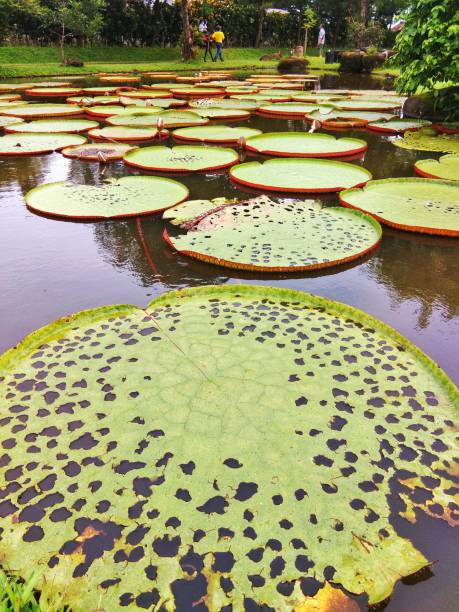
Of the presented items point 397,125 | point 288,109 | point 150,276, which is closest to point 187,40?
point 288,109

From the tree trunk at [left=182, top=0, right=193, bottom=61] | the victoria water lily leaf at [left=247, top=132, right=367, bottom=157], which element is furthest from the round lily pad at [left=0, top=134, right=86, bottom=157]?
the tree trunk at [left=182, top=0, right=193, bottom=61]

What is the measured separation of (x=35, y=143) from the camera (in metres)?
7.36

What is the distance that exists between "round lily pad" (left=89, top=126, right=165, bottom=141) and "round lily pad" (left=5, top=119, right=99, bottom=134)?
1.33ft

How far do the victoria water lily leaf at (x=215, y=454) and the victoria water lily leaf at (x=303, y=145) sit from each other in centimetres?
458

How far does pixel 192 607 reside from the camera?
1360 millimetres

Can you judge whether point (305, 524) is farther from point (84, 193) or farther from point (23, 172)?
point (23, 172)

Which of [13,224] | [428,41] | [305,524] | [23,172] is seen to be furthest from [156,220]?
[428,41]

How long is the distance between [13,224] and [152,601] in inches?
159

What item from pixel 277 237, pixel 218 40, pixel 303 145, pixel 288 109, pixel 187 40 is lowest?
pixel 277 237

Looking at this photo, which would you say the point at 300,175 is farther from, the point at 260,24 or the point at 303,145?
the point at 260,24

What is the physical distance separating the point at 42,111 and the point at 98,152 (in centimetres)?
523

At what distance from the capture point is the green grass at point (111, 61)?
19.6m

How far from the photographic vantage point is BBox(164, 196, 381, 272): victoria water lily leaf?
11.3 feet

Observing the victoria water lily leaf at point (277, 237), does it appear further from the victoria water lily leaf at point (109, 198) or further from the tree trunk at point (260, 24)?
the tree trunk at point (260, 24)
